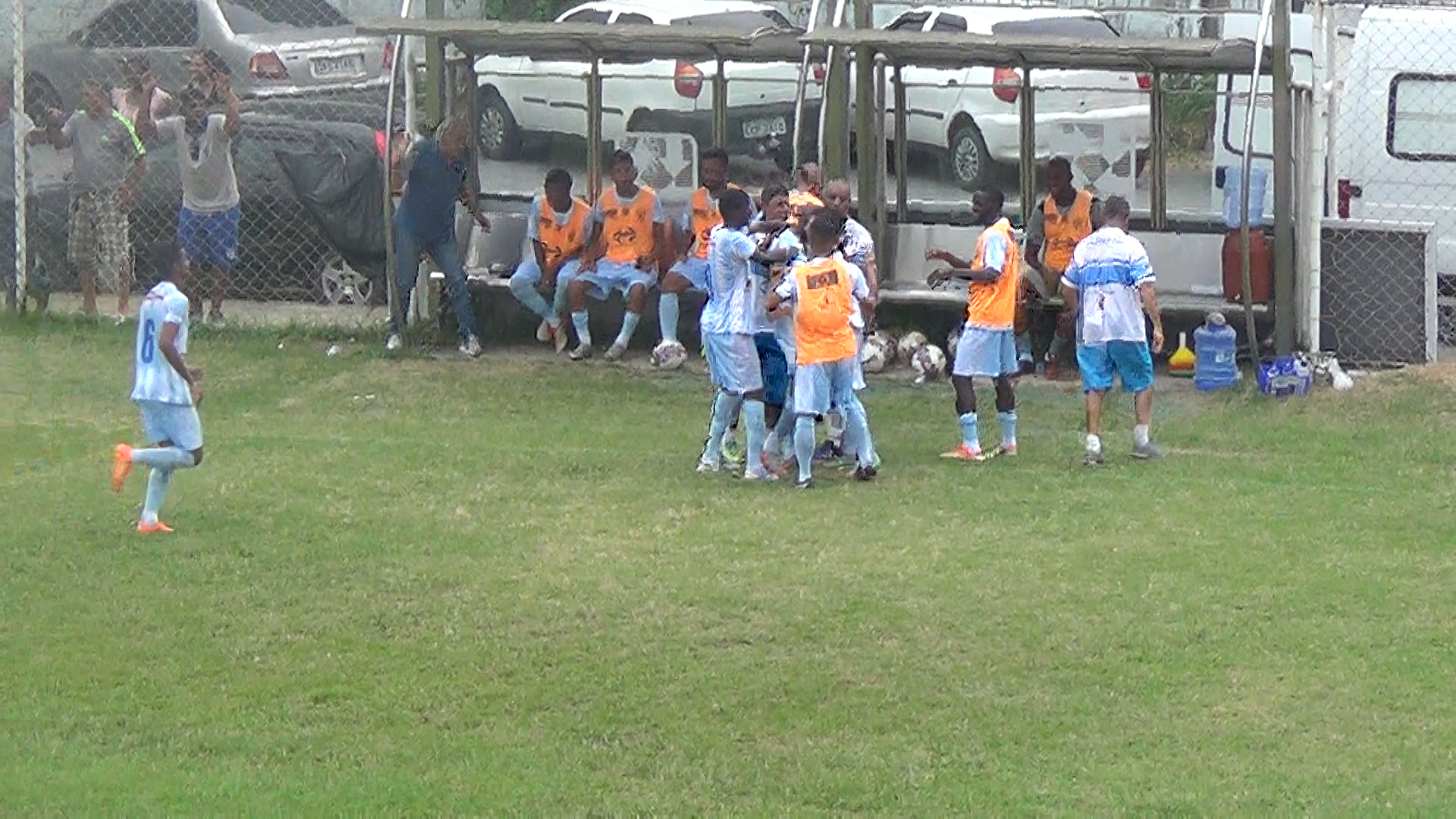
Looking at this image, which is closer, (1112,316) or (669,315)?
(1112,316)

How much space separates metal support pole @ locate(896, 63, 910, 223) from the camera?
17094 millimetres

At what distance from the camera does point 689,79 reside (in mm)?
17078

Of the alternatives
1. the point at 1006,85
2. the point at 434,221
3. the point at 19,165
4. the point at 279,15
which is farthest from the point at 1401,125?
the point at 19,165

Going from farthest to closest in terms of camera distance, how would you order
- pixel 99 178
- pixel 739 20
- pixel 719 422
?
pixel 739 20
pixel 99 178
pixel 719 422

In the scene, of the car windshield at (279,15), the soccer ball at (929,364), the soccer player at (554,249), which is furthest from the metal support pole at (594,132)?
the car windshield at (279,15)

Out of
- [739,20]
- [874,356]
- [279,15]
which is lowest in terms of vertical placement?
[874,356]

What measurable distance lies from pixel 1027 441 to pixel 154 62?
8.93m

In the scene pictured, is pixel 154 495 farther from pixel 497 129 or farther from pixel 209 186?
pixel 497 129

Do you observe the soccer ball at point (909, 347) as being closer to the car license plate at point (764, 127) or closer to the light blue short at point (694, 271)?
the light blue short at point (694, 271)

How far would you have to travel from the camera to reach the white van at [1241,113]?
1595cm

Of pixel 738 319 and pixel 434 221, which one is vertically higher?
pixel 434 221

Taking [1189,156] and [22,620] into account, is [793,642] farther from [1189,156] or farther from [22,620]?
[1189,156]

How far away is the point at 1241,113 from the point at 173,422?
929cm

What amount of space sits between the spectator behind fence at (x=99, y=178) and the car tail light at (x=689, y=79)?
4225mm
